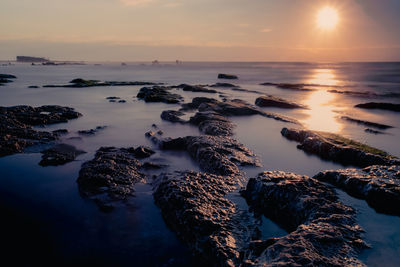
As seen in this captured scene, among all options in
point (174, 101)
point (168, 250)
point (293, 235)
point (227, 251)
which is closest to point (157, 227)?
point (168, 250)

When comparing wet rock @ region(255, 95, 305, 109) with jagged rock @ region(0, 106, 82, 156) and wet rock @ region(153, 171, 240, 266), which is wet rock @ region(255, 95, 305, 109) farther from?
wet rock @ region(153, 171, 240, 266)

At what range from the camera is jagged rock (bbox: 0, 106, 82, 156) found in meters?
9.83

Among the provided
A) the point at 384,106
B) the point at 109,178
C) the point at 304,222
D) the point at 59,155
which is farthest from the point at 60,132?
the point at 384,106

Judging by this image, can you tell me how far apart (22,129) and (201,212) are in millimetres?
10376

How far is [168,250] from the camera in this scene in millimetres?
4836

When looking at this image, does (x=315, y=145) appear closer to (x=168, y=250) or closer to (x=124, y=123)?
(x=168, y=250)

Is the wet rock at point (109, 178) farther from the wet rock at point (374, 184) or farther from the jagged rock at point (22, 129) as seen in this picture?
the wet rock at point (374, 184)

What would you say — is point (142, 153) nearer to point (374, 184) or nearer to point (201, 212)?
point (201, 212)

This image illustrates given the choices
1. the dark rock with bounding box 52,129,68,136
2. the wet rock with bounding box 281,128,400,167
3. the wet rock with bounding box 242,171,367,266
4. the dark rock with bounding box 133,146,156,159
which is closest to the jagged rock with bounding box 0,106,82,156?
the dark rock with bounding box 52,129,68,136

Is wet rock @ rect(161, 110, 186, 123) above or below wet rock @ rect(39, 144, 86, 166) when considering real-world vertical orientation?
above

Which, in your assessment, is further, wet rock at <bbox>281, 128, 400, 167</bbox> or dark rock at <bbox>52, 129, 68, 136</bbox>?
dark rock at <bbox>52, 129, 68, 136</bbox>

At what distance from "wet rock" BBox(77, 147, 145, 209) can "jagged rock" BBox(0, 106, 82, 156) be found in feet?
11.4

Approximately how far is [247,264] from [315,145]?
24.4ft

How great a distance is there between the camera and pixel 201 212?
5.27 metres
